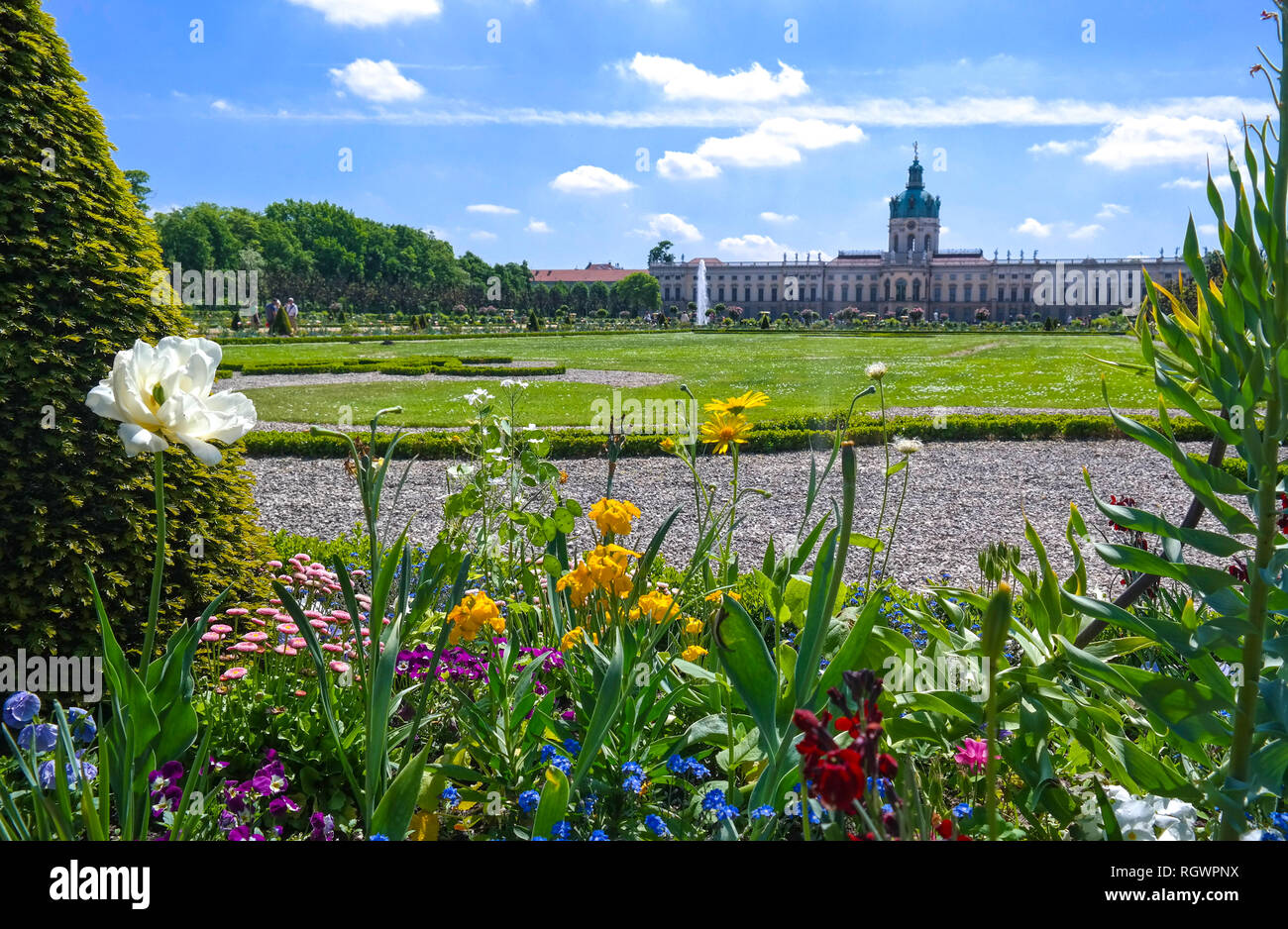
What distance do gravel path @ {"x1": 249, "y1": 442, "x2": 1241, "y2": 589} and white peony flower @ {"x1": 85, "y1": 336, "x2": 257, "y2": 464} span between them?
3.18 meters

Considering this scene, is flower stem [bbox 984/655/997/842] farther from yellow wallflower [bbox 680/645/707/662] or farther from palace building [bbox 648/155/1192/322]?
palace building [bbox 648/155/1192/322]

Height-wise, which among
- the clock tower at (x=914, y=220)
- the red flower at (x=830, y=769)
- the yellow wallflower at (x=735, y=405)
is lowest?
the red flower at (x=830, y=769)

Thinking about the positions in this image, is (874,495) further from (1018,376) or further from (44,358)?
(1018,376)

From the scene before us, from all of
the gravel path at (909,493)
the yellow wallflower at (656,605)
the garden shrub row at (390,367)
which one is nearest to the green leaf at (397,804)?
the yellow wallflower at (656,605)

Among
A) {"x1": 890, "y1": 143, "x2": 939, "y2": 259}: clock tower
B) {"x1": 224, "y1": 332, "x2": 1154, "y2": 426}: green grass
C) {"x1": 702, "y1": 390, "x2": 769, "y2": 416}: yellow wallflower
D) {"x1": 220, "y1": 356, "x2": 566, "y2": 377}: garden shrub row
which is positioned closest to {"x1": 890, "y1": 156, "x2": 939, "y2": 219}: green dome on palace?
{"x1": 890, "y1": 143, "x2": 939, "y2": 259}: clock tower

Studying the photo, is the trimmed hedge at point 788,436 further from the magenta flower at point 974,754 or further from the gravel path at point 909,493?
the magenta flower at point 974,754

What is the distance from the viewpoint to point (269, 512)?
5.54 metres

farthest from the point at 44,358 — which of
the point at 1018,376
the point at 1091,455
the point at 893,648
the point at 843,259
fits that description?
the point at 843,259

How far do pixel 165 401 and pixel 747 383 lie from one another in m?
12.8

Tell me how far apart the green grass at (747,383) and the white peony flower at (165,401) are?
3.31m

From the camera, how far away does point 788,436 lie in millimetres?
7625

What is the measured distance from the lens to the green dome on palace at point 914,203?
271 ft

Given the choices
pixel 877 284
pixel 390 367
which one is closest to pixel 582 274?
pixel 877 284

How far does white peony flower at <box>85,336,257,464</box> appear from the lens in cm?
106
